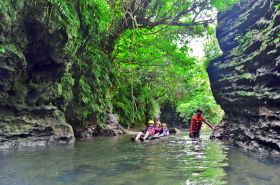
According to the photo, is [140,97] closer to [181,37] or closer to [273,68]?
[181,37]

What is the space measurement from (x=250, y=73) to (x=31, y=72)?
7928 mm

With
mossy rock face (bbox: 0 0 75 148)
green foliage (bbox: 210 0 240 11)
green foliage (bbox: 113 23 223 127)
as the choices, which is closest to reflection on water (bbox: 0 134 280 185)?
mossy rock face (bbox: 0 0 75 148)

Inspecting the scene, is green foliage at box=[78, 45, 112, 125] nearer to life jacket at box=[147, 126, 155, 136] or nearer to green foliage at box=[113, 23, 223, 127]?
green foliage at box=[113, 23, 223, 127]

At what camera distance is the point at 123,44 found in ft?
63.8

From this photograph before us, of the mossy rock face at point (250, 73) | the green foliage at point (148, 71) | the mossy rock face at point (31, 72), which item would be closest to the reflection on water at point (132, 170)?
the mossy rock face at point (250, 73)

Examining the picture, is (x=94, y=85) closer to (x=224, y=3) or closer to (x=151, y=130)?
(x=151, y=130)

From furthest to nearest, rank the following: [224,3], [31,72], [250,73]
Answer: [224,3]
[31,72]
[250,73]

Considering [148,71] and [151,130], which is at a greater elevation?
[148,71]

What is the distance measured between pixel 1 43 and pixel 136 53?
9.16 meters

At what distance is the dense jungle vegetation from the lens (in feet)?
41.4

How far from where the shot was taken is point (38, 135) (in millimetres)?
11586

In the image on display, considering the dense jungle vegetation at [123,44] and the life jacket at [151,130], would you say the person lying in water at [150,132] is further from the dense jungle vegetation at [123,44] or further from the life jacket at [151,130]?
the dense jungle vegetation at [123,44]

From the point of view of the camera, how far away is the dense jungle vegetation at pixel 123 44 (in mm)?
12609

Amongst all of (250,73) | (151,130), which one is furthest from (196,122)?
(250,73)
